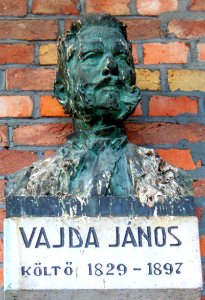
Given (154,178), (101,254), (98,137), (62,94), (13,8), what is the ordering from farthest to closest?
(13,8) → (62,94) → (98,137) → (154,178) → (101,254)

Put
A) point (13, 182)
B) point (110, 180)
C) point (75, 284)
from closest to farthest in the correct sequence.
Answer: point (75, 284), point (110, 180), point (13, 182)

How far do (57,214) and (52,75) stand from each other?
2.58 ft

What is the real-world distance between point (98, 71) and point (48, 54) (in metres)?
0.54

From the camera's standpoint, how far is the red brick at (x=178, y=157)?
263cm

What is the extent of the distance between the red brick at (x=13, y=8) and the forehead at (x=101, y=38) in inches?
21.1

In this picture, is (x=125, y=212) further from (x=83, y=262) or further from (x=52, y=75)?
(x=52, y=75)

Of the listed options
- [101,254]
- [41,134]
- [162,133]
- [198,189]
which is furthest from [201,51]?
[101,254]

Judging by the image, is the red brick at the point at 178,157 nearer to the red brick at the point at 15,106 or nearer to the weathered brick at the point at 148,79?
the weathered brick at the point at 148,79

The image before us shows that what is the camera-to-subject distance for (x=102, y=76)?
87.0 inches

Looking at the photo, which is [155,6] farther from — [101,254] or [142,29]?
[101,254]

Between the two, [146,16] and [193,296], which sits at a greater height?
[146,16]

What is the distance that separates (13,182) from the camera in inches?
91.4

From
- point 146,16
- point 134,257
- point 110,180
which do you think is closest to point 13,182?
point 110,180

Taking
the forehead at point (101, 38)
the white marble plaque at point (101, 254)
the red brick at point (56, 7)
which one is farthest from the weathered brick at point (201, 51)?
the white marble plaque at point (101, 254)
